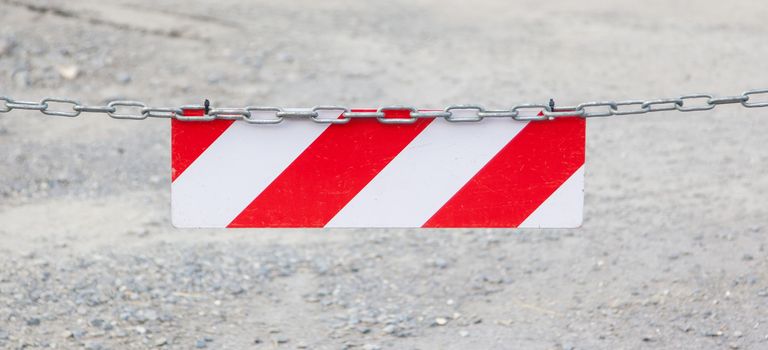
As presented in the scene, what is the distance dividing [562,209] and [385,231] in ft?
7.95

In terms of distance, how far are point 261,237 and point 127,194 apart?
109cm

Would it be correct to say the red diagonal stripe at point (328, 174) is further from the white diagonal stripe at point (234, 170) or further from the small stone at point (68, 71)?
the small stone at point (68, 71)

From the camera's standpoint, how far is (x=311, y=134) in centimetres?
349

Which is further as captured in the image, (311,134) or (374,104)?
(374,104)

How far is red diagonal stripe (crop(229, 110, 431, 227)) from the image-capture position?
11.5 feet

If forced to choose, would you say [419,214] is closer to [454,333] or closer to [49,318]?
[454,333]

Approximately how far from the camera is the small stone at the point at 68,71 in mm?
8547

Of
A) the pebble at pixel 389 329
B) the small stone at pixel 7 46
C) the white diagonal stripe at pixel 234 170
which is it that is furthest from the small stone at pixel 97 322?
the small stone at pixel 7 46

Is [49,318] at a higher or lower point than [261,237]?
lower

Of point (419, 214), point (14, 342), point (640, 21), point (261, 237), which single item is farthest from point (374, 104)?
point (419, 214)

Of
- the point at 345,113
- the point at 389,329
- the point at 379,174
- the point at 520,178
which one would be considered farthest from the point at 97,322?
the point at 520,178

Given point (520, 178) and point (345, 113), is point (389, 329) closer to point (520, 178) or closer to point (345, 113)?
point (520, 178)

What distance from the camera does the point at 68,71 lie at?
860cm

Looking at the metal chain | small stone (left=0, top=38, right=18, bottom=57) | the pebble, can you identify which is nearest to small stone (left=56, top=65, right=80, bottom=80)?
small stone (left=0, top=38, right=18, bottom=57)
